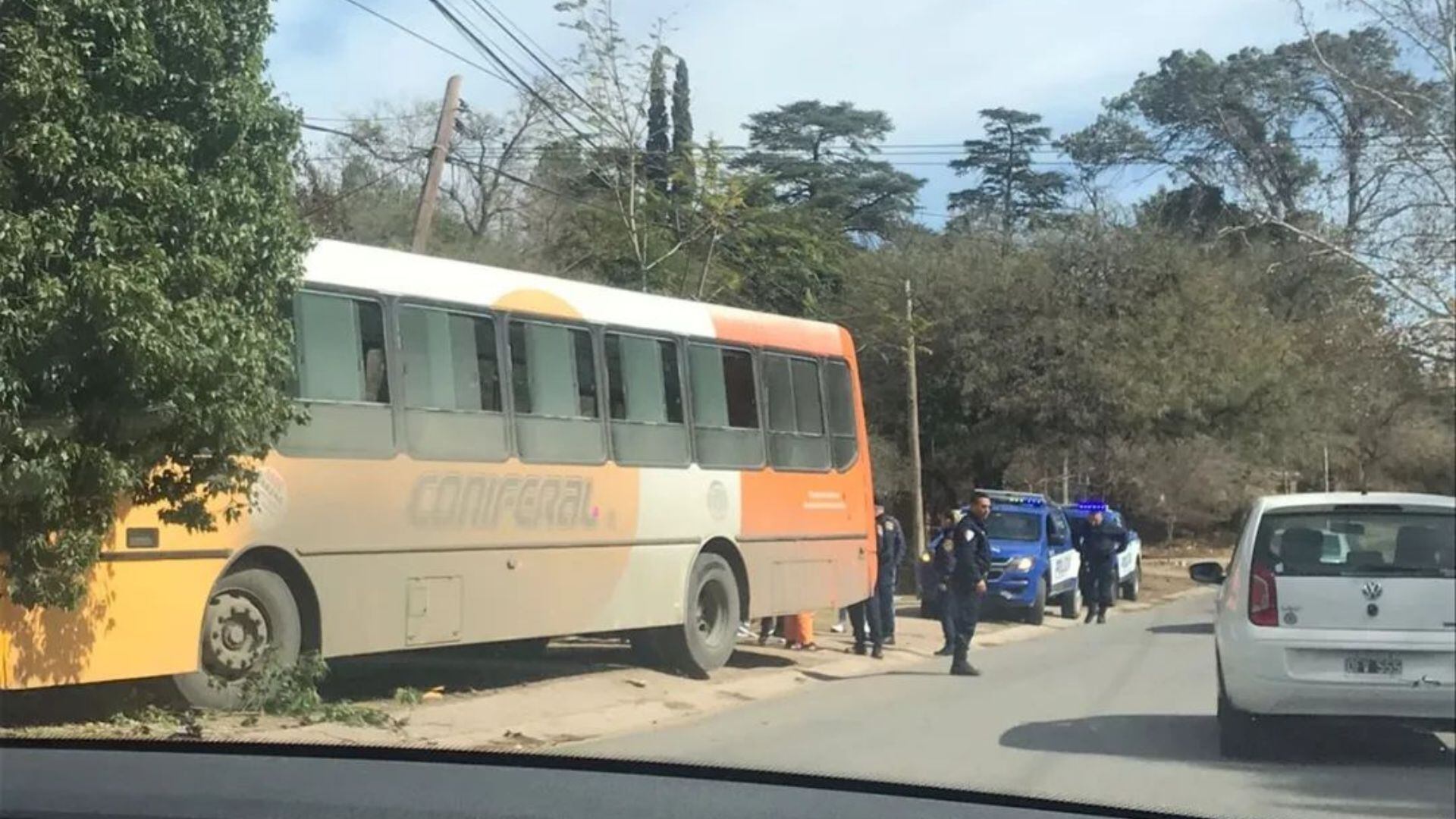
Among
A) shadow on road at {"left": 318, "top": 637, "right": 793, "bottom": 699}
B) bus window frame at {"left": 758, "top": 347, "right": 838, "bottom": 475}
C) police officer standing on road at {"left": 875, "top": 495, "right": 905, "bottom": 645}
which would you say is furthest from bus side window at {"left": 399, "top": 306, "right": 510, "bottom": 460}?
police officer standing on road at {"left": 875, "top": 495, "right": 905, "bottom": 645}

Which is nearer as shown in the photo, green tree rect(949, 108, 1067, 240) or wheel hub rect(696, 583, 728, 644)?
green tree rect(949, 108, 1067, 240)

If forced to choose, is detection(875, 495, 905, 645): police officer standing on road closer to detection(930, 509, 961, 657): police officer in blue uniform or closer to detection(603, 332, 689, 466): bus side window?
detection(930, 509, 961, 657): police officer in blue uniform

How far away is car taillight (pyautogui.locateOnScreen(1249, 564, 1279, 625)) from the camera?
30.7ft

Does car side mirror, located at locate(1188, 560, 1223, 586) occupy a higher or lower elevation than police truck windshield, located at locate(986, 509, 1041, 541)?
lower

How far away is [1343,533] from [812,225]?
12.4 ft

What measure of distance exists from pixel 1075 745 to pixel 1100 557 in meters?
10.6

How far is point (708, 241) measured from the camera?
861cm

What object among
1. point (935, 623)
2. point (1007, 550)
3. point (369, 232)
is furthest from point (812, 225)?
point (1007, 550)

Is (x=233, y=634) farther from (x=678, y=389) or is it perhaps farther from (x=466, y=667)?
(x=678, y=389)

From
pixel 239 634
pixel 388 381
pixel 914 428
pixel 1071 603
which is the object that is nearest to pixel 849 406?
pixel 914 428

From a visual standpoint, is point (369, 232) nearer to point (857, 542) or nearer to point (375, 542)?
point (375, 542)

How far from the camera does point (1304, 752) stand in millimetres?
9680

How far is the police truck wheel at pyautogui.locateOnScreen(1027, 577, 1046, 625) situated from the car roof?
34.1 ft

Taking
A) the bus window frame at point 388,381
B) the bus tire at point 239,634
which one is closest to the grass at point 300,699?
the bus tire at point 239,634
